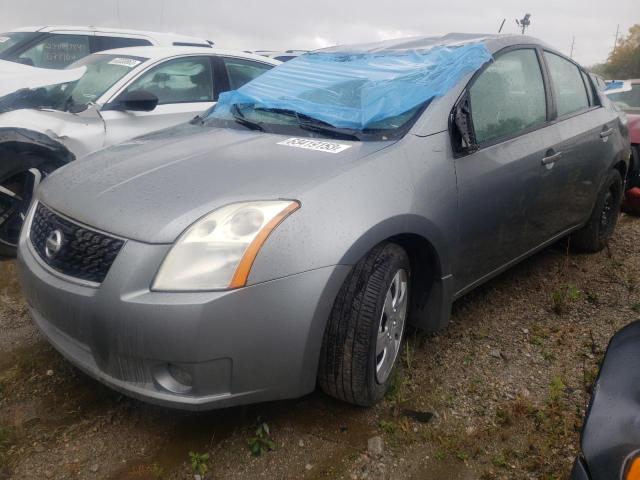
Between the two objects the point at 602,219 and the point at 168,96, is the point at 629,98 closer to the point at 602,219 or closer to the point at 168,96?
the point at 602,219

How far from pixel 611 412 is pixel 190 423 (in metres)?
1.60

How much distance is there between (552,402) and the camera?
2.53 metres

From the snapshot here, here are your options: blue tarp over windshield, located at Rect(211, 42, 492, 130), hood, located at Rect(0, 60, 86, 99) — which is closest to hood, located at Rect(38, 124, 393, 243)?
blue tarp over windshield, located at Rect(211, 42, 492, 130)

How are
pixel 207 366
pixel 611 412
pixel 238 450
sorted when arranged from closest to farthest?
pixel 611 412 → pixel 207 366 → pixel 238 450

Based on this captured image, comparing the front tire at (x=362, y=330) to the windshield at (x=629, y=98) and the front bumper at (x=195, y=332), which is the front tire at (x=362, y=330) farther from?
the windshield at (x=629, y=98)

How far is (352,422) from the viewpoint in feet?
7.86

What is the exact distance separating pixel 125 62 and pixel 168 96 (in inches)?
17.4

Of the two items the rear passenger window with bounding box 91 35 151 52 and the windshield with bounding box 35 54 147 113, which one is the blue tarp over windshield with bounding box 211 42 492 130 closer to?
the windshield with bounding box 35 54 147 113

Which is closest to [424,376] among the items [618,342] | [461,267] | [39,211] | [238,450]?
[461,267]

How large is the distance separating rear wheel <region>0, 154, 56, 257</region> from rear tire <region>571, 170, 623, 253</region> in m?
3.87

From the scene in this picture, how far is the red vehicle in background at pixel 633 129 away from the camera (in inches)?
191

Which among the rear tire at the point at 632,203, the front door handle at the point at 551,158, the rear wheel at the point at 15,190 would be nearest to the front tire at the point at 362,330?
the front door handle at the point at 551,158

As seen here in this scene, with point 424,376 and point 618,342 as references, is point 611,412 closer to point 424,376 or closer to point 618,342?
point 618,342

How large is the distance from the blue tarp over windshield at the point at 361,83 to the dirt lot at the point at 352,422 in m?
1.17
